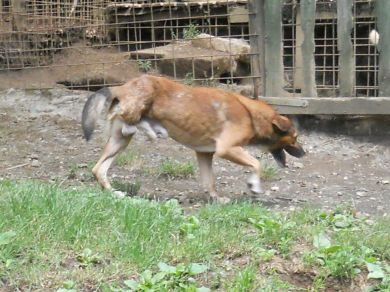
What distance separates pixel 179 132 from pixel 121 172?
1227 millimetres

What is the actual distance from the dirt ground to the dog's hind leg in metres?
0.44

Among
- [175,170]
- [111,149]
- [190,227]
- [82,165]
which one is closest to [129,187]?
[111,149]

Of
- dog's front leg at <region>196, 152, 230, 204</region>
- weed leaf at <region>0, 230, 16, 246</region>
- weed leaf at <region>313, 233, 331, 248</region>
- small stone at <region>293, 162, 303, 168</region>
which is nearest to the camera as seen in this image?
weed leaf at <region>0, 230, 16, 246</region>

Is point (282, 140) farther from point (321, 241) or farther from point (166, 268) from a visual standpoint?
point (166, 268)

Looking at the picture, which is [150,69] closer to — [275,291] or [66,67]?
[66,67]

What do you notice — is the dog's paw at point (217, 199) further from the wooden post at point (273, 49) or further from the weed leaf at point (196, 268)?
the wooden post at point (273, 49)

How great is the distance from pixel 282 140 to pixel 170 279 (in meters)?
3.62

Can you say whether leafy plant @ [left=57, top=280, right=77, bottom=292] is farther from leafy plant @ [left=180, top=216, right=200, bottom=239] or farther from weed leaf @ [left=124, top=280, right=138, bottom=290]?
leafy plant @ [left=180, top=216, right=200, bottom=239]

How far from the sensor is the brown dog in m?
7.83

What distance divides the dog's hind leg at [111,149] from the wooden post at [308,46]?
2.94 metres

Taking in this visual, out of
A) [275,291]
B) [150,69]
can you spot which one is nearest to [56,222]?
[275,291]

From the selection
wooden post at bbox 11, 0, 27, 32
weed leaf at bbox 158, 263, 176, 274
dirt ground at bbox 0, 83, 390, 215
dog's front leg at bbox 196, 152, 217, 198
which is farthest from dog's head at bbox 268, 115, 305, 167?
wooden post at bbox 11, 0, 27, 32

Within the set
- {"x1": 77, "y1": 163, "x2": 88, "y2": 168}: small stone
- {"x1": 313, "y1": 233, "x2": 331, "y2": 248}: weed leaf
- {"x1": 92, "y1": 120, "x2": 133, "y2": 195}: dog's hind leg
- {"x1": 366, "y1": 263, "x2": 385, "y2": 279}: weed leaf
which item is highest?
{"x1": 92, "y1": 120, "x2": 133, "y2": 195}: dog's hind leg

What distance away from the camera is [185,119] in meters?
7.95
